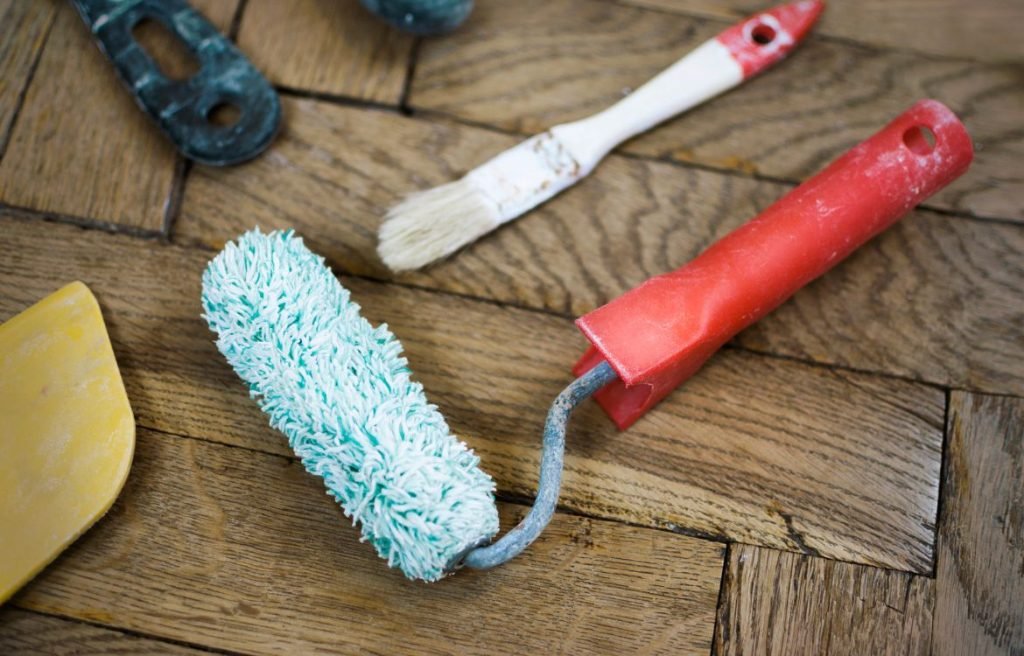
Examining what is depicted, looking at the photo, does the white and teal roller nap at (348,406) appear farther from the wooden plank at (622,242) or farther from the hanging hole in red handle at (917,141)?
the hanging hole in red handle at (917,141)

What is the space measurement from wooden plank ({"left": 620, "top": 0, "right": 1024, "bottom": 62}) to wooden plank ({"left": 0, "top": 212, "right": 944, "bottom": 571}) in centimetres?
32

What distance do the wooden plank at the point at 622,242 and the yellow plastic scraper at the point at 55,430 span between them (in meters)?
0.13

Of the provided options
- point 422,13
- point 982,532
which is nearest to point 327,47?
point 422,13

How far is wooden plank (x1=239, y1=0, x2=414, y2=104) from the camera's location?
2.69 ft

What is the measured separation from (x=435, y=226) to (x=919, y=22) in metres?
0.49

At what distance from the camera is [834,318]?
76cm

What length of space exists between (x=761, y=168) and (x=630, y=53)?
0.52 ft

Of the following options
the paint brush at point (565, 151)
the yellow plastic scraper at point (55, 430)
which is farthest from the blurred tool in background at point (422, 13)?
the yellow plastic scraper at point (55, 430)

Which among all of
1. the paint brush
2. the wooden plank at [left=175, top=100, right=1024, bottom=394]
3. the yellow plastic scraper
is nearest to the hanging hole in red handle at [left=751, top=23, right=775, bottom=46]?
the paint brush

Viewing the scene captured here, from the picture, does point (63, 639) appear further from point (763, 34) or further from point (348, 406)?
point (763, 34)

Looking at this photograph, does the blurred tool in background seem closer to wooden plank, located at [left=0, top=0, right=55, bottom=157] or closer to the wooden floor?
the wooden floor

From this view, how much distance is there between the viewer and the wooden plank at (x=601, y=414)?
705 millimetres

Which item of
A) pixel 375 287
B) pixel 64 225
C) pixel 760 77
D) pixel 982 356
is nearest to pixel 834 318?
pixel 982 356

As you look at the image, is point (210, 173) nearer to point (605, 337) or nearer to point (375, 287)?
point (375, 287)
